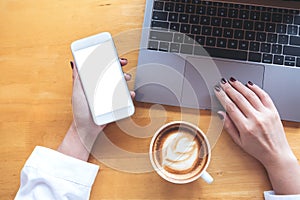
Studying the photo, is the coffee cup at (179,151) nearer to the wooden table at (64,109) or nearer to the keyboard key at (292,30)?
the wooden table at (64,109)

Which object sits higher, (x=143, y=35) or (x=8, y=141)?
(x=143, y=35)

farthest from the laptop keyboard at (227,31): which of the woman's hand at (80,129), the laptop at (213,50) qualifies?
the woman's hand at (80,129)

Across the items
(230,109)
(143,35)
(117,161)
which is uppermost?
(143,35)

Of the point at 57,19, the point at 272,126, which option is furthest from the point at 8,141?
the point at 272,126

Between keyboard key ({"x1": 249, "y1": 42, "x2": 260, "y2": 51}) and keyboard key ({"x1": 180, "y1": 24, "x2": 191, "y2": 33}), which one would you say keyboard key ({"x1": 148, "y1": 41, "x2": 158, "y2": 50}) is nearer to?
keyboard key ({"x1": 180, "y1": 24, "x2": 191, "y2": 33})

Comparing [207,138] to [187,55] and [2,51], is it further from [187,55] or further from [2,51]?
[2,51]

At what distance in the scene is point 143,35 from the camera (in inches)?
31.9

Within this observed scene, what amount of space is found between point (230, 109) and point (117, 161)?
22 centimetres

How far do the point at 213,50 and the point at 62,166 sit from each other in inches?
13.5

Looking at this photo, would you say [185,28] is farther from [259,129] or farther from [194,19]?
[259,129]

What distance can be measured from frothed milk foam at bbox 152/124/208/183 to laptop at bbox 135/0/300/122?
0.18 feet

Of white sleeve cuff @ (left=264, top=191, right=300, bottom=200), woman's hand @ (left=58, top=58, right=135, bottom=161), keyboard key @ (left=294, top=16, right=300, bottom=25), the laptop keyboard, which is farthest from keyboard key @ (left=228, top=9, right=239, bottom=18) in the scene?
white sleeve cuff @ (left=264, top=191, right=300, bottom=200)

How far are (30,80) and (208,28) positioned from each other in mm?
345

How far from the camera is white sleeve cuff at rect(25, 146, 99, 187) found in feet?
2.54
